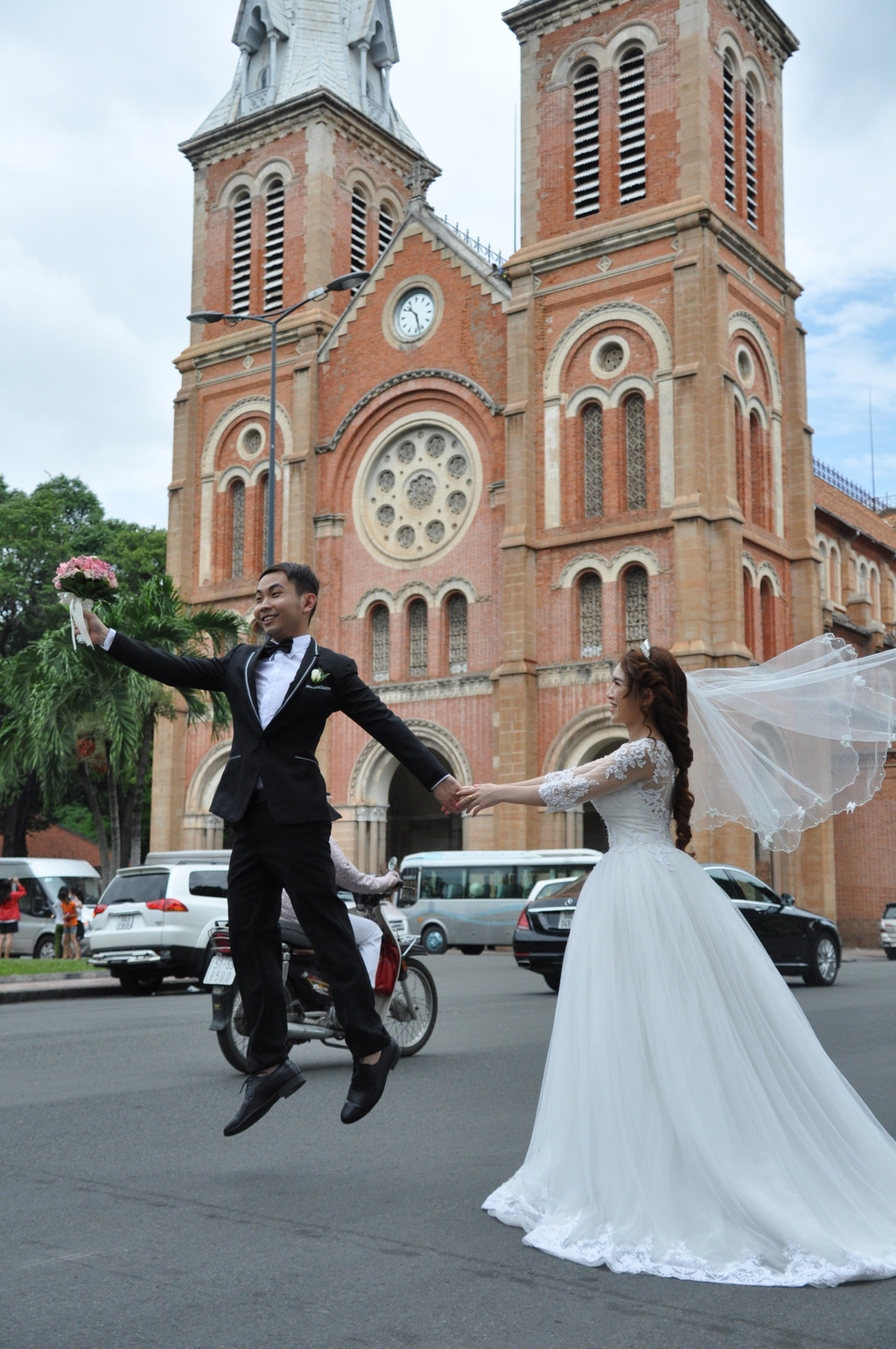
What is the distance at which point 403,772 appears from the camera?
4028 cm

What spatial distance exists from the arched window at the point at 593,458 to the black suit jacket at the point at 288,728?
2827 centimetres

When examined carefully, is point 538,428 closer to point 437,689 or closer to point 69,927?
point 437,689

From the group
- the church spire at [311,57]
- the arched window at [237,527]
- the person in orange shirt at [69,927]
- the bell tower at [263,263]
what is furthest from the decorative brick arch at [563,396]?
the person in orange shirt at [69,927]

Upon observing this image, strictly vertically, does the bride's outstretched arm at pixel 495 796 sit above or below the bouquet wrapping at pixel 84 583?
below

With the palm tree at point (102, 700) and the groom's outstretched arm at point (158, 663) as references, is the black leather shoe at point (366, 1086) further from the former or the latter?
the palm tree at point (102, 700)

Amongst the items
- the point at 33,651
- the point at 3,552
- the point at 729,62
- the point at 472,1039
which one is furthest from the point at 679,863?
the point at 3,552

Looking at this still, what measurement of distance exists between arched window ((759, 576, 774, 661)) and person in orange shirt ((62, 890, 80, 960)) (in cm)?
1794

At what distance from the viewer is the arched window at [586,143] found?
34.7 m

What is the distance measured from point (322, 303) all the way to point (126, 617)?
20.7 metres

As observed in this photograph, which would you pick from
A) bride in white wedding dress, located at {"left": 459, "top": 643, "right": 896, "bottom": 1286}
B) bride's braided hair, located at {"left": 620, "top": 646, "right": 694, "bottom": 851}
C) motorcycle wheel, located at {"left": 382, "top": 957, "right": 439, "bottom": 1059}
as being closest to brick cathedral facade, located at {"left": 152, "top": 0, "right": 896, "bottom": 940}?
motorcycle wheel, located at {"left": 382, "top": 957, "right": 439, "bottom": 1059}

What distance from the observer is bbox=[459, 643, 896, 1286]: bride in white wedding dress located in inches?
174

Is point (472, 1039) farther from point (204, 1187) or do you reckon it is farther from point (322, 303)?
point (322, 303)

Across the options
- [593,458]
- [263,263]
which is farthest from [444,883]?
[263,263]

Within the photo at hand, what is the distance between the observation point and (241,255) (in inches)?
1690
